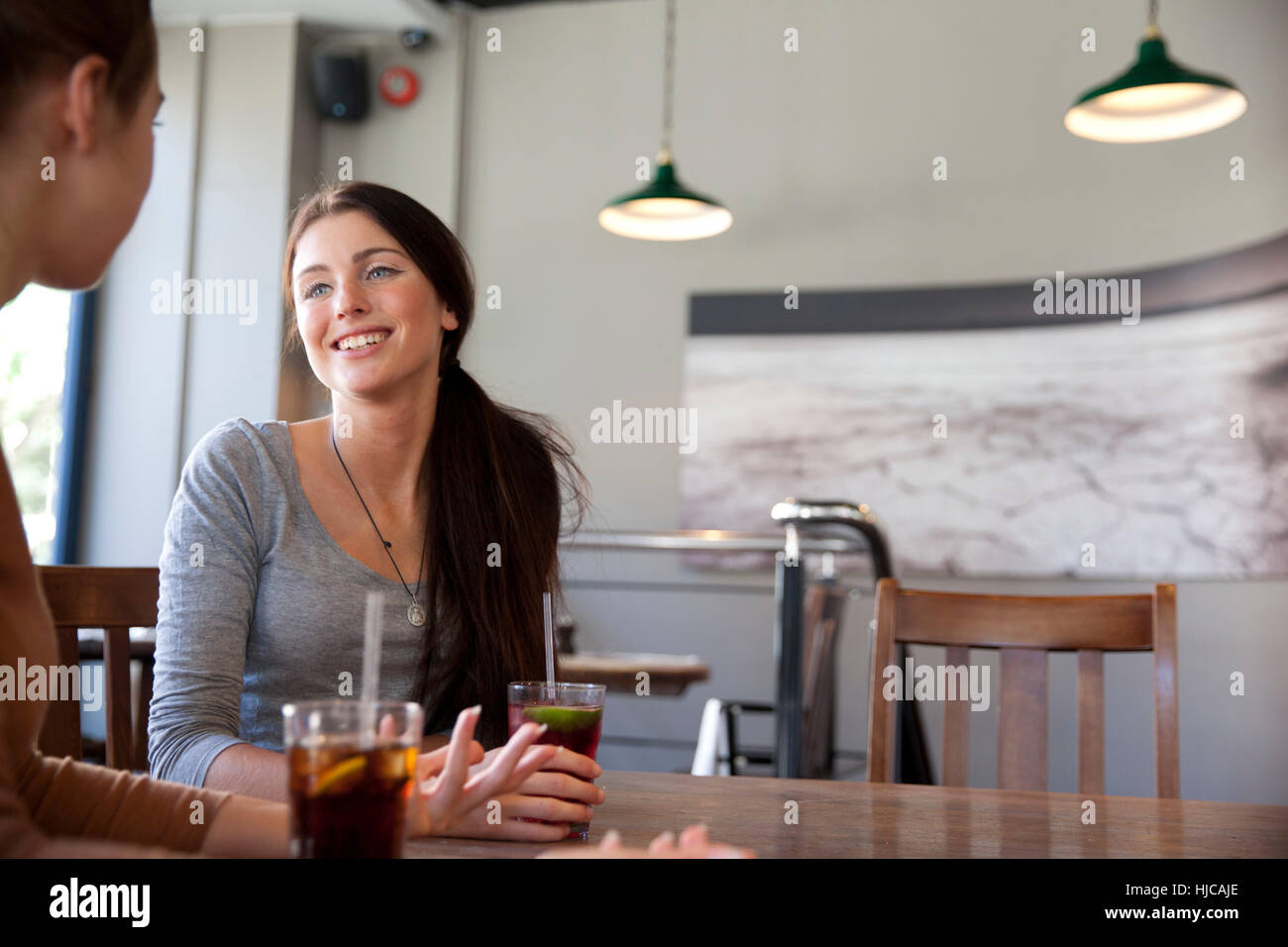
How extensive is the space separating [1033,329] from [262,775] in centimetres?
411

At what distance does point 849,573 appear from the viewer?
477cm

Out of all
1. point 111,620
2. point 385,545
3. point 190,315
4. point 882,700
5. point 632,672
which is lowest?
point 632,672

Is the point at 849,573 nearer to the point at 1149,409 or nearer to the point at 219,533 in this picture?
the point at 1149,409

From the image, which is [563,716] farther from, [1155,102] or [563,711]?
[1155,102]

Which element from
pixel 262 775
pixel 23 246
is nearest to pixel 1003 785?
pixel 262 775

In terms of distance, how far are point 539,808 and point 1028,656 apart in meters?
0.91

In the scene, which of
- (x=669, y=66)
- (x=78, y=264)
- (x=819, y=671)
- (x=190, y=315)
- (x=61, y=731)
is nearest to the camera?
(x=78, y=264)

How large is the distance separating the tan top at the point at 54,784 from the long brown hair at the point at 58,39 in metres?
0.25

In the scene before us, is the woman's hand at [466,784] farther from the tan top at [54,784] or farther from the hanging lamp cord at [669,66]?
the hanging lamp cord at [669,66]

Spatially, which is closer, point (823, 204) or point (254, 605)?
point (254, 605)

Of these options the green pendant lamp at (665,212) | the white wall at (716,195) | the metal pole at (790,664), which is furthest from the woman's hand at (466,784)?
the white wall at (716,195)

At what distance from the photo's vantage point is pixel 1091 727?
1.55m

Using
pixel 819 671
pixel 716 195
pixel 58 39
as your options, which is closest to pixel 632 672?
pixel 819 671

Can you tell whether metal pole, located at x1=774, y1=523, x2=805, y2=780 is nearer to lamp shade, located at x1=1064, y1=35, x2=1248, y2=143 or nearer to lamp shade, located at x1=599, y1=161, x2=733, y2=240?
lamp shade, located at x1=1064, y1=35, x2=1248, y2=143
